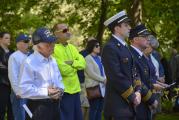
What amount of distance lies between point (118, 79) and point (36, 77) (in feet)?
3.40

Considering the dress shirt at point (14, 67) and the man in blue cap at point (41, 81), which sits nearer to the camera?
the man in blue cap at point (41, 81)

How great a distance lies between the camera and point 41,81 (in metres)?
6.40

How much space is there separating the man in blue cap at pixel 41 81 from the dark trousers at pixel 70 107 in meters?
1.72

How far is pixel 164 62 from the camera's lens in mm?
15336

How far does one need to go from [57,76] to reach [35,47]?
0.45 metres

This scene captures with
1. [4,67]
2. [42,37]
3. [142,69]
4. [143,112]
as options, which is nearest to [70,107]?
[143,112]

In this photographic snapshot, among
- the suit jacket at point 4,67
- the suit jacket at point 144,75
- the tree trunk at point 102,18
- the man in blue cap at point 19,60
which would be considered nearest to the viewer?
the suit jacket at point 144,75

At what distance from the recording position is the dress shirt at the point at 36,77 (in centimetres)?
629

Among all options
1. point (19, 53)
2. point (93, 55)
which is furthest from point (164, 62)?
point (19, 53)

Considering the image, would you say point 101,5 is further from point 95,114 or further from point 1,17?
point 95,114

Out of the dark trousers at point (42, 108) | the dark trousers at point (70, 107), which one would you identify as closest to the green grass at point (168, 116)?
the dark trousers at point (70, 107)

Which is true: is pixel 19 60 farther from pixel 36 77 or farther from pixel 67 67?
pixel 36 77

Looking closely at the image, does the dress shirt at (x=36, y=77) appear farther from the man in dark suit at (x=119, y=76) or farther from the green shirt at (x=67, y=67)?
the green shirt at (x=67, y=67)

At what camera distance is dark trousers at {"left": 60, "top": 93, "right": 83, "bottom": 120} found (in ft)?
27.2
